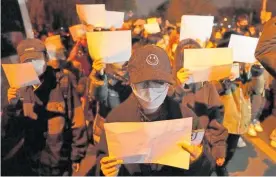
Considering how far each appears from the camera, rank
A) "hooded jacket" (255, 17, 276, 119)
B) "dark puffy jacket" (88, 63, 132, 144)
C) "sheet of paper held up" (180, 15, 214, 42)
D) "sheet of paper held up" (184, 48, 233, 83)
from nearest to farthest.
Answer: "hooded jacket" (255, 17, 276, 119)
"sheet of paper held up" (184, 48, 233, 83)
"dark puffy jacket" (88, 63, 132, 144)
"sheet of paper held up" (180, 15, 214, 42)

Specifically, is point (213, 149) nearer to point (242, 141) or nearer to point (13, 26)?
point (242, 141)

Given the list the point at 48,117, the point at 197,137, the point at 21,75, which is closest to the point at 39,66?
the point at 21,75

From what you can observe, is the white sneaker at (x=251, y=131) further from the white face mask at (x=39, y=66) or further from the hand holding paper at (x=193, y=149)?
the white face mask at (x=39, y=66)

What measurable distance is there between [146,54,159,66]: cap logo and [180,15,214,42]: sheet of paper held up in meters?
0.54

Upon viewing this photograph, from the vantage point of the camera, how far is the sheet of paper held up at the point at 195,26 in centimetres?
140

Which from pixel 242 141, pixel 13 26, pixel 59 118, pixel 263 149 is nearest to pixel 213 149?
pixel 263 149

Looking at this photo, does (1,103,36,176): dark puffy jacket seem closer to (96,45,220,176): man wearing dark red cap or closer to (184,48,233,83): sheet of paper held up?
(96,45,220,176): man wearing dark red cap

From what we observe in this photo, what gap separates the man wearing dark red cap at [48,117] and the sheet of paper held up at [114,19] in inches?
11.1

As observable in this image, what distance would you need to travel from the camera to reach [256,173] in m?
1.32

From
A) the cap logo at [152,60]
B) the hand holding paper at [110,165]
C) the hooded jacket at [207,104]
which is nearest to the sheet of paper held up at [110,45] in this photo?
the hooded jacket at [207,104]

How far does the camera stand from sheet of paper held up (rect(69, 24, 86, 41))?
59.4 inches

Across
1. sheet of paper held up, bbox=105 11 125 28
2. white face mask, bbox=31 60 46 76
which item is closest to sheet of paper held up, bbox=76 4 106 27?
sheet of paper held up, bbox=105 11 125 28

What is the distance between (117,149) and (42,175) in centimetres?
75

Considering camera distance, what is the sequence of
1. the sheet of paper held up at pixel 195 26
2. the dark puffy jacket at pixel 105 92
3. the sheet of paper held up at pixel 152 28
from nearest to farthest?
the dark puffy jacket at pixel 105 92, the sheet of paper held up at pixel 195 26, the sheet of paper held up at pixel 152 28
